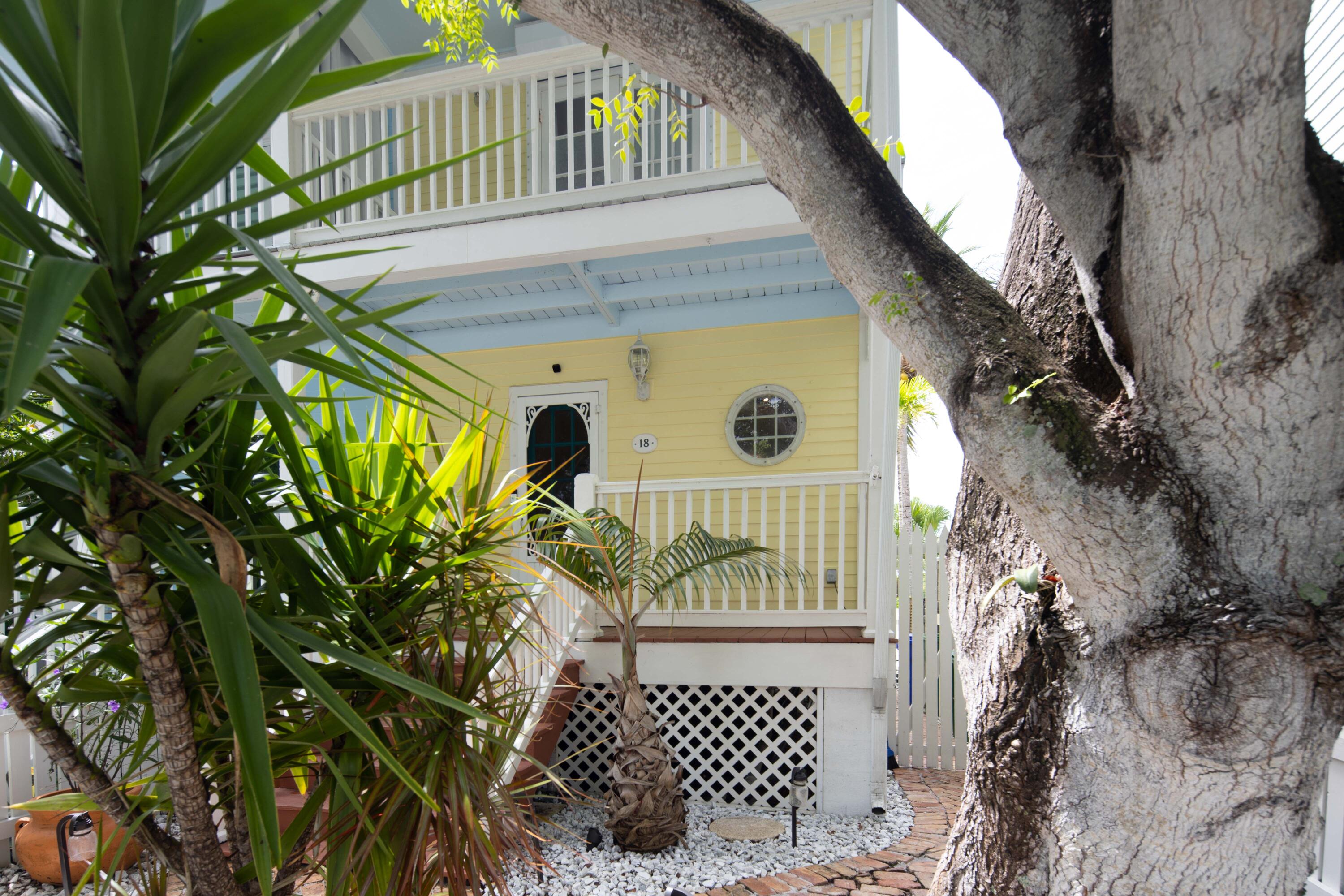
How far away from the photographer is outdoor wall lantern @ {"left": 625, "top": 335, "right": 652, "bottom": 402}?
257 inches

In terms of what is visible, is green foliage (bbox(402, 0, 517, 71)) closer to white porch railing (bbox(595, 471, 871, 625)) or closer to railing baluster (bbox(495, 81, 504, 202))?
railing baluster (bbox(495, 81, 504, 202))

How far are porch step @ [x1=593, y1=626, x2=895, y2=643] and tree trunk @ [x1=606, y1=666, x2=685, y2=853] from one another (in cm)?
86

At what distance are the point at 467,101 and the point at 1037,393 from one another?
14.7 ft

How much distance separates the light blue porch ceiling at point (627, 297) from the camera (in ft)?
18.6

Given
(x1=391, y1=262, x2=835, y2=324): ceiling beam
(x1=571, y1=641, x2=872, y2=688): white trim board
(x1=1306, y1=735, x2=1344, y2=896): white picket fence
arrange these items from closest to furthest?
(x1=1306, y1=735, x2=1344, y2=896): white picket fence < (x1=571, y1=641, x2=872, y2=688): white trim board < (x1=391, y1=262, x2=835, y2=324): ceiling beam

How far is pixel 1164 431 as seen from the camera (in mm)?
1366

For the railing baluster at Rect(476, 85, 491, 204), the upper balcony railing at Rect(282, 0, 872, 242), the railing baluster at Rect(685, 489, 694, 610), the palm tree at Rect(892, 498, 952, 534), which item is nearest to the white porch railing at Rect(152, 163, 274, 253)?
the upper balcony railing at Rect(282, 0, 872, 242)

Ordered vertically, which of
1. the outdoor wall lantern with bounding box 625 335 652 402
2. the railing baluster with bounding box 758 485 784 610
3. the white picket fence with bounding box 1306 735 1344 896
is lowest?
the white picket fence with bounding box 1306 735 1344 896

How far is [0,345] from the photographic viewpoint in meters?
0.69

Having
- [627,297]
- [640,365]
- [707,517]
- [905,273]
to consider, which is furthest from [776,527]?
[905,273]

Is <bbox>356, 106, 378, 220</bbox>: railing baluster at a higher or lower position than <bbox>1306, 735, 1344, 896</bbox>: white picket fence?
higher

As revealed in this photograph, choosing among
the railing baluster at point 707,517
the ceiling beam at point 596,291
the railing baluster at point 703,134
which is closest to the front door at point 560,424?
the ceiling beam at point 596,291

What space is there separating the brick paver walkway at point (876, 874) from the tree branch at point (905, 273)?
2.30 metres

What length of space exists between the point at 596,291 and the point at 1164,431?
4995mm
